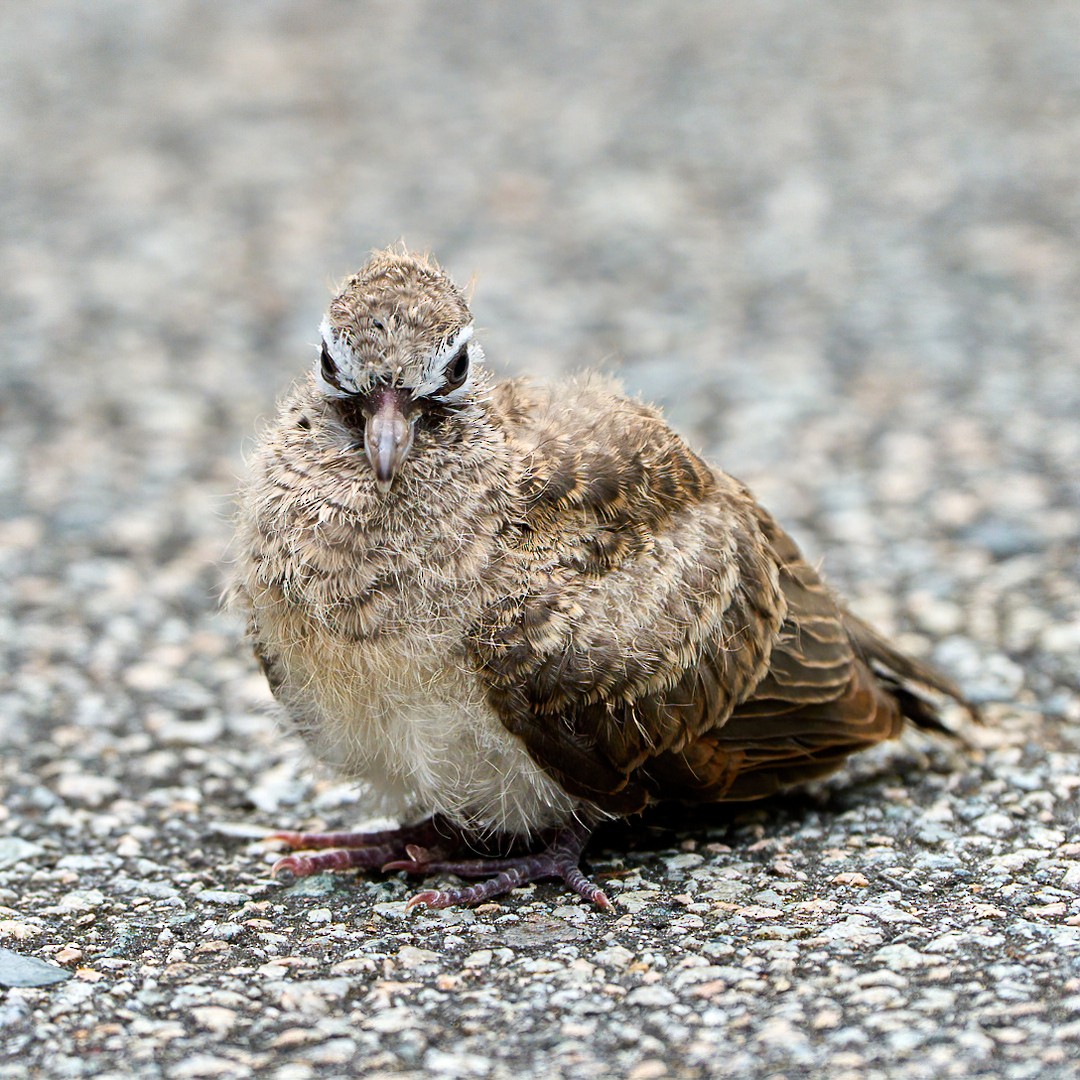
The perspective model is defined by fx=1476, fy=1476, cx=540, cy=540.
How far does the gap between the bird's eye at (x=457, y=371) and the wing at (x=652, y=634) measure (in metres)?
0.28

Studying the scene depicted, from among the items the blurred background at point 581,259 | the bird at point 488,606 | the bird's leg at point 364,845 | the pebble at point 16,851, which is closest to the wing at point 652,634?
the bird at point 488,606

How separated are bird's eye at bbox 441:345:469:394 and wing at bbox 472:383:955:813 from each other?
0.91 feet

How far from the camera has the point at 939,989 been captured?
3.92 meters

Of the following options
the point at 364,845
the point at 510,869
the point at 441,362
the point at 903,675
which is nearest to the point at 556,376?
the point at 903,675

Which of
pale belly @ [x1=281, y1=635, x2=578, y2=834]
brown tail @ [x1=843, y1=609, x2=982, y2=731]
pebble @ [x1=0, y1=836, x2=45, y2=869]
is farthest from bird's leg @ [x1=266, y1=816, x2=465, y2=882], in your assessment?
brown tail @ [x1=843, y1=609, x2=982, y2=731]

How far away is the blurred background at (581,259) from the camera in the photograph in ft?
24.6

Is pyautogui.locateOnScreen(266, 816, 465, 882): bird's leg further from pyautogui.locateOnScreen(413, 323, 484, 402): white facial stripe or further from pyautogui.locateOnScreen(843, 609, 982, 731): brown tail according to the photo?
pyautogui.locateOnScreen(843, 609, 982, 731): brown tail

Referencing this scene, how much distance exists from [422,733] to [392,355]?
1141 mm

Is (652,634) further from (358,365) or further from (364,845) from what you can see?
(364,845)

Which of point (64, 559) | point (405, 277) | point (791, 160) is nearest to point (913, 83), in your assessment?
point (791, 160)

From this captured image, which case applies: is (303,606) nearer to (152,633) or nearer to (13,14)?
(152,633)

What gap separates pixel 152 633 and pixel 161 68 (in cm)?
956

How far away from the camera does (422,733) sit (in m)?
4.43

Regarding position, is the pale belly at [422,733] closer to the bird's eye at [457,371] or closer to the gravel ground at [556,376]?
the gravel ground at [556,376]
